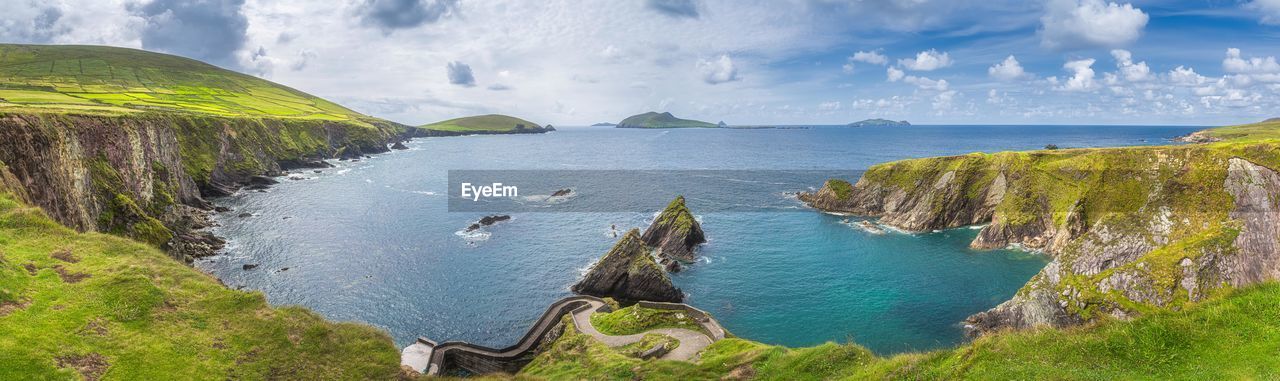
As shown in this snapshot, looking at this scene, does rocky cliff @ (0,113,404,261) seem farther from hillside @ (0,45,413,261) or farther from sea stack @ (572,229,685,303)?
sea stack @ (572,229,685,303)

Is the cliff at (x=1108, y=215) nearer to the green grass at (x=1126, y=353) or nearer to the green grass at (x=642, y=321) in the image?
the green grass at (x=1126, y=353)

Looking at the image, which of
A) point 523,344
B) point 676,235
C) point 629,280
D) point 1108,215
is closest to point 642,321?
point 523,344

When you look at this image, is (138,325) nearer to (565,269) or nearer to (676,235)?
(565,269)

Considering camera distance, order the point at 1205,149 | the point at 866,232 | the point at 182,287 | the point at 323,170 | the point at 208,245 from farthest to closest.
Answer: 1. the point at 323,170
2. the point at 866,232
3. the point at 208,245
4. the point at 1205,149
5. the point at 182,287

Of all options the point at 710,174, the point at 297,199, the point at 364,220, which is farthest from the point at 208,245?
the point at 710,174

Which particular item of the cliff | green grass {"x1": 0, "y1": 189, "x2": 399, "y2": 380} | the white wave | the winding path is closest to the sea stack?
the winding path

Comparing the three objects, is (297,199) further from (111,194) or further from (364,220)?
(111,194)
